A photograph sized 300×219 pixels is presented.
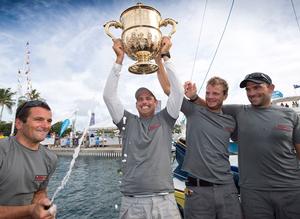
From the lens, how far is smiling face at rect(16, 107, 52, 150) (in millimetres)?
2061

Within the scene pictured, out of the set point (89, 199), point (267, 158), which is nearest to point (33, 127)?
point (267, 158)

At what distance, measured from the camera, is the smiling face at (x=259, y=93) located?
2.76 m

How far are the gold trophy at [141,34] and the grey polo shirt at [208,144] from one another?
2.21ft

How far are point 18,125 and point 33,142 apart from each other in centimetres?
19

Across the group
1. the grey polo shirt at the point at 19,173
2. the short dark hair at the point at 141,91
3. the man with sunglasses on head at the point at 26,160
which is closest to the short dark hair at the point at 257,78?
the short dark hair at the point at 141,91

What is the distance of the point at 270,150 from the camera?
2.58 meters

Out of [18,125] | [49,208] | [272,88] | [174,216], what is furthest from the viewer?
[272,88]

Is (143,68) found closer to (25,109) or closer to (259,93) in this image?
(25,109)

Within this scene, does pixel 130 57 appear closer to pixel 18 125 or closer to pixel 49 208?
pixel 18 125

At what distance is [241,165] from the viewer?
2.74 metres

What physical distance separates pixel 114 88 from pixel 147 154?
0.77m

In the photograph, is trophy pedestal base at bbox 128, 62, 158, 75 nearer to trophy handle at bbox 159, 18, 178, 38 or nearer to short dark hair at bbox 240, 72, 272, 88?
trophy handle at bbox 159, 18, 178, 38

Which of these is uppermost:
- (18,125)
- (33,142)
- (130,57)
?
(130,57)

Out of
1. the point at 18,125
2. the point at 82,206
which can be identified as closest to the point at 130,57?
the point at 18,125
